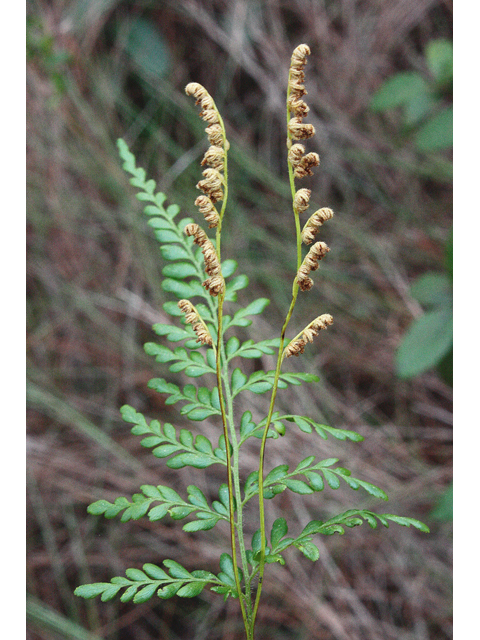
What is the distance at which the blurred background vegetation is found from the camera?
1656mm

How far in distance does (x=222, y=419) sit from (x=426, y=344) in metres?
1.29

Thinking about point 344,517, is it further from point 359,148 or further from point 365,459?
point 359,148

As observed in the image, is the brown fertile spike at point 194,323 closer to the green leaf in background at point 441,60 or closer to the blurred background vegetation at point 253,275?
the blurred background vegetation at point 253,275

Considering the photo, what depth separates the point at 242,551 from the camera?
45 centimetres

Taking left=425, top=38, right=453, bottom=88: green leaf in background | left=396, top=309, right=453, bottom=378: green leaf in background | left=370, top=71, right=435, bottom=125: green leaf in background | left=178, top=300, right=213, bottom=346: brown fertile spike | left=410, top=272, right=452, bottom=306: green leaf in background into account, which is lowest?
left=178, top=300, right=213, bottom=346: brown fertile spike

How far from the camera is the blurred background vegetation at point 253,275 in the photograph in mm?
1656

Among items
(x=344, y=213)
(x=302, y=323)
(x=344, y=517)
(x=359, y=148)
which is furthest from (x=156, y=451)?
(x=359, y=148)

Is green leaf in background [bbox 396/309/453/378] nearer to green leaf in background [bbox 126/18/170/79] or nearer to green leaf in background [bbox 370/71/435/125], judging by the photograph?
green leaf in background [bbox 370/71/435/125]

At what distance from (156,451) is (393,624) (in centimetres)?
149

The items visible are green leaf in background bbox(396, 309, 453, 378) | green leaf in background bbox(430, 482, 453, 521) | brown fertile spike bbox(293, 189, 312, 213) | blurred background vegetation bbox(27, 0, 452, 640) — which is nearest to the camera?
brown fertile spike bbox(293, 189, 312, 213)

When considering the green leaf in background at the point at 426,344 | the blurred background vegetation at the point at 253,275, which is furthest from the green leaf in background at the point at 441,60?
the green leaf in background at the point at 426,344

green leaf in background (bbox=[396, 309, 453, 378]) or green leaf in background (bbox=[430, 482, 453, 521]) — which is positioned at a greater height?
green leaf in background (bbox=[396, 309, 453, 378])

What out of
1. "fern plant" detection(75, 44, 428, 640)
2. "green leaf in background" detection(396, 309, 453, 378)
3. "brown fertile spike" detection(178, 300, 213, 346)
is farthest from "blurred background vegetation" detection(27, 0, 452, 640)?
"brown fertile spike" detection(178, 300, 213, 346)

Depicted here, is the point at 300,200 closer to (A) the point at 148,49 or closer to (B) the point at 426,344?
(B) the point at 426,344
